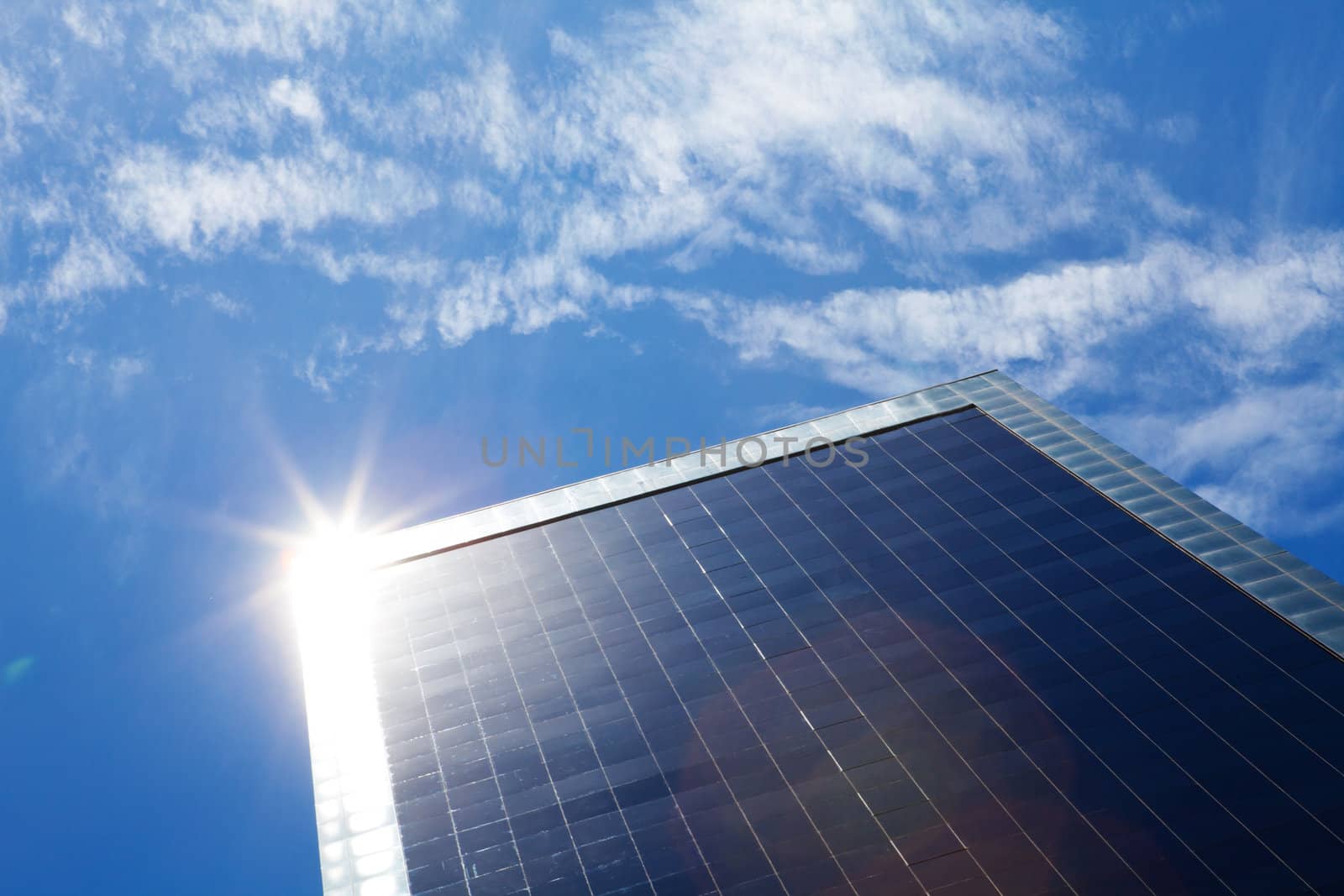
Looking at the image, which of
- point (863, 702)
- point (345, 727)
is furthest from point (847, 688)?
point (345, 727)

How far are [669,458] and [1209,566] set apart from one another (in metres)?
28.0

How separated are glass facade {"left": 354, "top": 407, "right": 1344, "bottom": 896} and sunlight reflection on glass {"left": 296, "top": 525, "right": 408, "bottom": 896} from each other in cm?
77

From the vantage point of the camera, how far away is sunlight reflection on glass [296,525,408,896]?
4653 centimetres

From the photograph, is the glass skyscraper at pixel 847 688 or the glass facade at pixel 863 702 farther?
the glass skyscraper at pixel 847 688

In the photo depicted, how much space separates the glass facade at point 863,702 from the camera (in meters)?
43.0

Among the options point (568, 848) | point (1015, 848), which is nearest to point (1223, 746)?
point (1015, 848)

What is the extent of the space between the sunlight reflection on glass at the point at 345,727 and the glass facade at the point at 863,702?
77 cm

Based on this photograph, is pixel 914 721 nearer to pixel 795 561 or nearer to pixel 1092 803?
pixel 1092 803

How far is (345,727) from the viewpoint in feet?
174

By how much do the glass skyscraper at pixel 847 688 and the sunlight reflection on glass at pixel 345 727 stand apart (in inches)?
5.5

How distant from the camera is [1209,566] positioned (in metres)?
54.2

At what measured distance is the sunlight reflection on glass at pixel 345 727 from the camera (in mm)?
46531

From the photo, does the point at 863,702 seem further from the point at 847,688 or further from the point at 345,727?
the point at 345,727

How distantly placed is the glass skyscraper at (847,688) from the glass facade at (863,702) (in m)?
0.12
